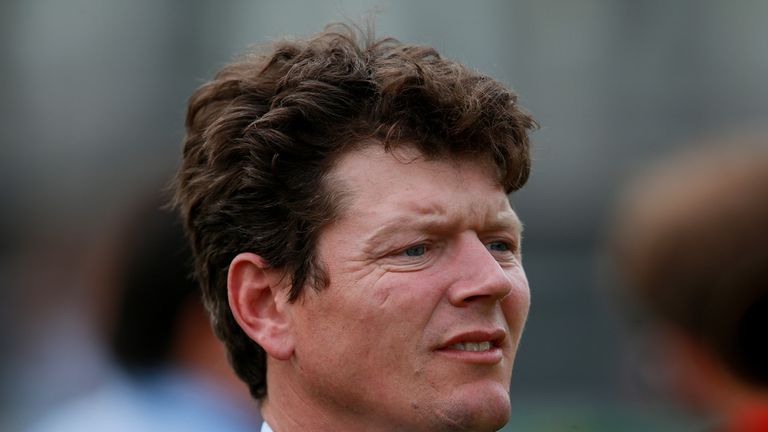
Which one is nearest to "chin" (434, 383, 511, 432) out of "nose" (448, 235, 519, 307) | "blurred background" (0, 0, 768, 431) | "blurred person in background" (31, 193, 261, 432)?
"nose" (448, 235, 519, 307)

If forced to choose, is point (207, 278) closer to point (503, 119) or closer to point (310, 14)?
point (503, 119)

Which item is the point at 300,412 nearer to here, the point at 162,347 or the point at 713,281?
the point at 162,347

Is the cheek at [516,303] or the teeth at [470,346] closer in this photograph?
the teeth at [470,346]

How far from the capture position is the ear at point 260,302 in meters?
3.60

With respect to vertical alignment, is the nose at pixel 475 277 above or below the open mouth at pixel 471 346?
above

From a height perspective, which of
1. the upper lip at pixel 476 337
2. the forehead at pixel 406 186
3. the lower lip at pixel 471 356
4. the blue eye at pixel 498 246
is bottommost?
the lower lip at pixel 471 356

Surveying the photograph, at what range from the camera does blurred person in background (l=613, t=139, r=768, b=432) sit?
11.2 feet

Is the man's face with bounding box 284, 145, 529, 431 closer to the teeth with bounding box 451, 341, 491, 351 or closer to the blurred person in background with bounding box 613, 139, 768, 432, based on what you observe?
the teeth with bounding box 451, 341, 491, 351

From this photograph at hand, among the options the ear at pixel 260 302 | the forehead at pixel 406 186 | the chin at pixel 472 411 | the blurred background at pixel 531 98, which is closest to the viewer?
the chin at pixel 472 411

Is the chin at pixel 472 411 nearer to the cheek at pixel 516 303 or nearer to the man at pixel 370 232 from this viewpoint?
the man at pixel 370 232

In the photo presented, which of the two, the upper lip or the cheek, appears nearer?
the upper lip

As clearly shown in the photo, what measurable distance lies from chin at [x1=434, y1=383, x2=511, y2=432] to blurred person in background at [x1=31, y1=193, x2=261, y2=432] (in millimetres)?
1140

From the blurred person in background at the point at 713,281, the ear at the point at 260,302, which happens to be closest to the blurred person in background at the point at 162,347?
the ear at the point at 260,302

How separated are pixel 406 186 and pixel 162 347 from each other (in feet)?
4.20
